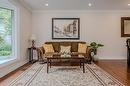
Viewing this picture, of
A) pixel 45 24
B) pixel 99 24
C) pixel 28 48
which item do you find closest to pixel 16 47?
pixel 28 48

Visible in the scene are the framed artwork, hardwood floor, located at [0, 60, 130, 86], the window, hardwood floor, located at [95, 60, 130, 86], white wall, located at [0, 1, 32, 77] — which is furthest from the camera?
the framed artwork

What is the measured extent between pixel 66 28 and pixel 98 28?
63.5 inches

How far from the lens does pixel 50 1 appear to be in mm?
7984

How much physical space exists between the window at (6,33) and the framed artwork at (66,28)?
294cm

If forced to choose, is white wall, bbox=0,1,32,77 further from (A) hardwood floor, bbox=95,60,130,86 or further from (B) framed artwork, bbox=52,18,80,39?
(A) hardwood floor, bbox=95,60,130,86

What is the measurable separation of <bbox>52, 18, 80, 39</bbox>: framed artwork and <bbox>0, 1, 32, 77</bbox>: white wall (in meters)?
1.39

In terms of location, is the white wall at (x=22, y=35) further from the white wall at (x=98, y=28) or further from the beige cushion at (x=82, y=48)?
the beige cushion at (x=82, y=48)

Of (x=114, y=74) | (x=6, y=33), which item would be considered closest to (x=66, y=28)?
(x=6, y=33)

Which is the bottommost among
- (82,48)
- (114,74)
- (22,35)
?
(114,74)

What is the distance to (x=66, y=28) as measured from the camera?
10.1 meters

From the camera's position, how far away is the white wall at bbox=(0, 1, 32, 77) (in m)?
7.15

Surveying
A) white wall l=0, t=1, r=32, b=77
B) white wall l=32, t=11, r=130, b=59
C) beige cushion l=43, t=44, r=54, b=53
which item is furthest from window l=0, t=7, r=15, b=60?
white wall l=32, t=11, r=130, b=59

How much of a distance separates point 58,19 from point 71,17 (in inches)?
25.9

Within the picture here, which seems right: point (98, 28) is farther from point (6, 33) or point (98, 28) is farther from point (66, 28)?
point (6, 33)
